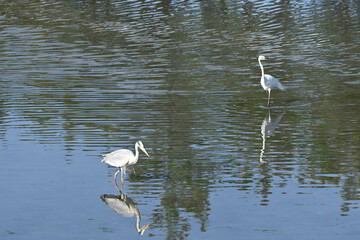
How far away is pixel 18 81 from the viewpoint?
29266 mm

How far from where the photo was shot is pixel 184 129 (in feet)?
72.5

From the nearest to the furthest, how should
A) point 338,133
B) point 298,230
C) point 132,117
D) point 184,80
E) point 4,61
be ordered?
point 298,230 < point 338,133 < point 132,117 < point 184,80 < point 4,61

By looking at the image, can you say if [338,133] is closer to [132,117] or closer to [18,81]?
[132,117]

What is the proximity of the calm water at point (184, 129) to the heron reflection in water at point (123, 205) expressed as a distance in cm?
5

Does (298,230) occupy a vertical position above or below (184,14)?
above

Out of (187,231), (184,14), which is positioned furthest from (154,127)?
(184,14)

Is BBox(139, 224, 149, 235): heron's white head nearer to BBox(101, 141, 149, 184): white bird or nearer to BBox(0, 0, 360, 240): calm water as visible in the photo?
BBox(0, 0, 360, 240): calm water

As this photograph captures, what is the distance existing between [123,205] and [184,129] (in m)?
6.20

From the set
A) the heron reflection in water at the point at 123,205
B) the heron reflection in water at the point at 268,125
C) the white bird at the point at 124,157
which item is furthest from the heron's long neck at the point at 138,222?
the heron reflection in water at the point at 268,125

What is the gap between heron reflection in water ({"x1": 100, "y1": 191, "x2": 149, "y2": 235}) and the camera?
616 inches

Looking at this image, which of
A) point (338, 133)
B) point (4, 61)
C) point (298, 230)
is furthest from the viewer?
point (4, 61)

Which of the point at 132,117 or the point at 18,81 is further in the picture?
the point at 18,81

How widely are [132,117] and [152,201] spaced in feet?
24.4

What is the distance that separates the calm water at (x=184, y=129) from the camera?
15.5 m
